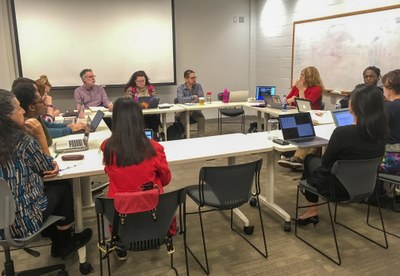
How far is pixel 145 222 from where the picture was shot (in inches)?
74.7

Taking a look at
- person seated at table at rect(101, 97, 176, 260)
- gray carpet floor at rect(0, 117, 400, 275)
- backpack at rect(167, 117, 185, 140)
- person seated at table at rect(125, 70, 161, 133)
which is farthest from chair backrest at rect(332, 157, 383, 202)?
backpack at rect(167, 117, 185, 140)

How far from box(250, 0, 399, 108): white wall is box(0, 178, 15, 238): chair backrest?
16.6ft

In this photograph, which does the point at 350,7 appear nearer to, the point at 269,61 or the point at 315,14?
the point at 315,14

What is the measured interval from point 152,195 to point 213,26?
247 inches

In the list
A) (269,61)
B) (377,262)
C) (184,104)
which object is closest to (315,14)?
(269,61)

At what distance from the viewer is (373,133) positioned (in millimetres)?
2324

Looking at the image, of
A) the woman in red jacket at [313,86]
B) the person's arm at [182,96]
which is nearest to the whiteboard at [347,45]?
the woman in red jacket at [313,86]

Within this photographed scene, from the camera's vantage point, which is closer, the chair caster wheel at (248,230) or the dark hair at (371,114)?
the dark hair at (371,114)

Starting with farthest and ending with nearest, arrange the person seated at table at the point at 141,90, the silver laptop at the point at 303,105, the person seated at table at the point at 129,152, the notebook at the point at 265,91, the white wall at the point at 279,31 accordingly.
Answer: the white wall at the point at 279,31 → the notebook at the point at 265,91 → the person seated at table at the point at 141,90 → the silver laptop at the point at 303,105 → the person seated at table at the point at 129,152

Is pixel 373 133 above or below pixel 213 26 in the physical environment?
below

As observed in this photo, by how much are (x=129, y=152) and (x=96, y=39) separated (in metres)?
5.18

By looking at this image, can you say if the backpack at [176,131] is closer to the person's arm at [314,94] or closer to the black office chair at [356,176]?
the person's arm at [314,94]

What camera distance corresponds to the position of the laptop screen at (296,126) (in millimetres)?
→ 2988

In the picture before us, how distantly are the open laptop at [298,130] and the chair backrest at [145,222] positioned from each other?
4.48ft
